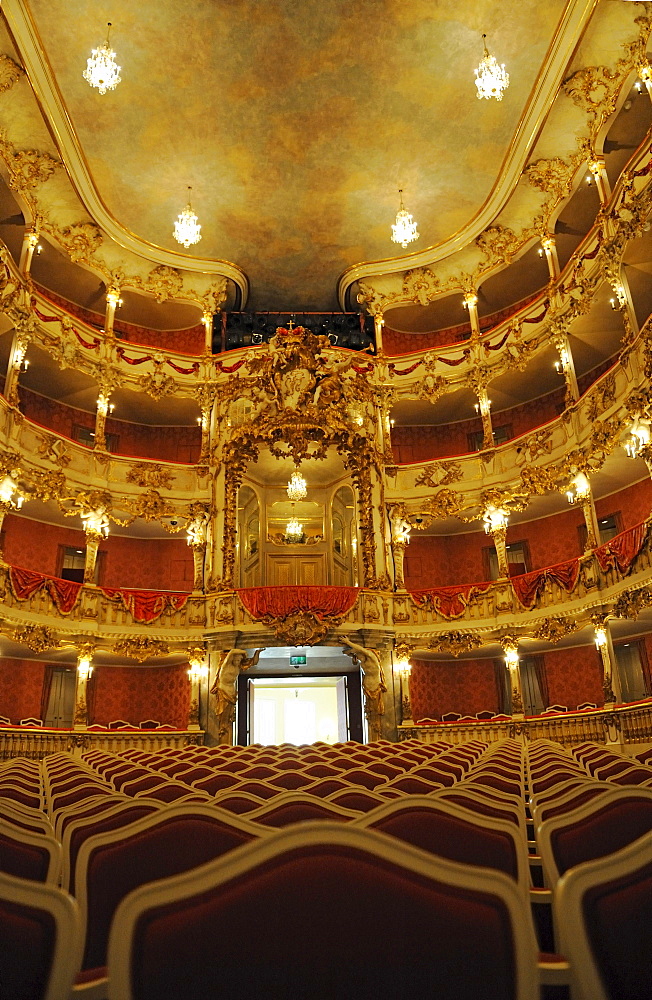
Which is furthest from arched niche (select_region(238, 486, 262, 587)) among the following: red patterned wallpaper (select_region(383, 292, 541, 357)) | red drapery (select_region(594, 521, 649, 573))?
red drapery (select_region(594, 521, 649, 573))

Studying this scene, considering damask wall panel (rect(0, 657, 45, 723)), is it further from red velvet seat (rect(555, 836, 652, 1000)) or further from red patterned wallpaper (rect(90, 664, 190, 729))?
red velvet seat (rect(555, 836, 652, 1000))

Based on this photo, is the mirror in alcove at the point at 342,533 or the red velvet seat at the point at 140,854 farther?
the mirror in alcove at the point at 342,533

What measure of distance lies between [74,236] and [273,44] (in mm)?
7883

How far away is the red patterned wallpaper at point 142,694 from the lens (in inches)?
704

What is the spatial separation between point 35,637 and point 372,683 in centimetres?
844

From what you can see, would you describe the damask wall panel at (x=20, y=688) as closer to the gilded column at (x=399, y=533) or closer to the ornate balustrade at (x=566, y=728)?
the ornate balustrade at (x=566, y=728)

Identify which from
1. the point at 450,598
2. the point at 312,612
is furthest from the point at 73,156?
the point at 450,598

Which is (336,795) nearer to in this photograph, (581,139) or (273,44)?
(273,44)

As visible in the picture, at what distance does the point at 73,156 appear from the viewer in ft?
53.6

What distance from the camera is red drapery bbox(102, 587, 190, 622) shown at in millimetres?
17109

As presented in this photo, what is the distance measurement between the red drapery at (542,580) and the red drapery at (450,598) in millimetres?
911

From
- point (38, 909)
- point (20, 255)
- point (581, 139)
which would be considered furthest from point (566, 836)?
point (20, 255)

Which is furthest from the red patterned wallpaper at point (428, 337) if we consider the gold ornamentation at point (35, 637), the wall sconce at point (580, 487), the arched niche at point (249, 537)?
the gold ornamentation at point (35, 637)

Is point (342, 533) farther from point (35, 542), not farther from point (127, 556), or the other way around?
point (35, 542)
